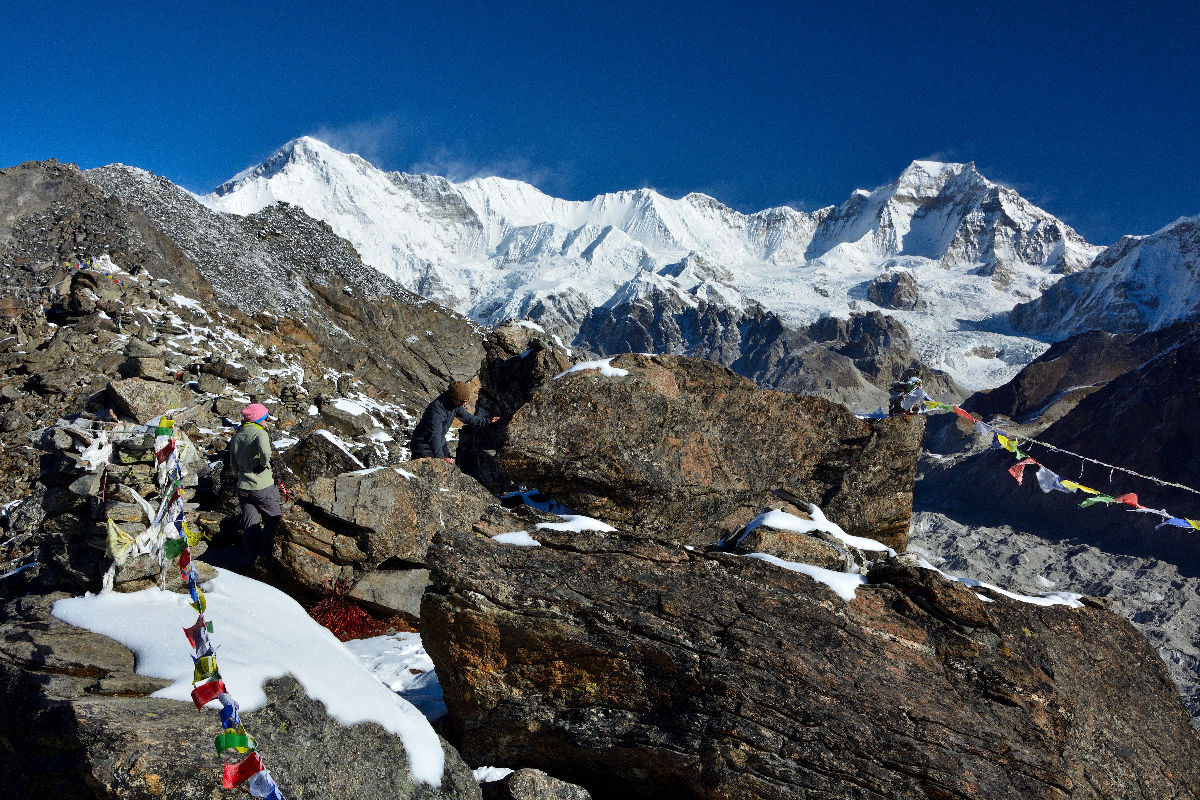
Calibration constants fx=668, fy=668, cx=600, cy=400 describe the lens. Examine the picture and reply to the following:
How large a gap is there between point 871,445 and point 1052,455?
228 ft

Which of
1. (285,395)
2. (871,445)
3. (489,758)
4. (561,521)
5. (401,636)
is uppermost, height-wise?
(285,395)

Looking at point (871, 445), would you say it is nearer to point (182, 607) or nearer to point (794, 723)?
point (794, 723)

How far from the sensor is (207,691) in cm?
445

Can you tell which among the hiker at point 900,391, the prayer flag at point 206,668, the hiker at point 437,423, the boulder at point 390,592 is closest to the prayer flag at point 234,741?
the prayer flag at point 206,668

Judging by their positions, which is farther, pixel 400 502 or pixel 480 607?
pixel 400 502

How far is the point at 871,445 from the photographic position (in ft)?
32.8

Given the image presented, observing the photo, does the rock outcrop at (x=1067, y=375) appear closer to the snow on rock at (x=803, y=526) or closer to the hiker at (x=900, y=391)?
the hiker at (x=900, y=391)

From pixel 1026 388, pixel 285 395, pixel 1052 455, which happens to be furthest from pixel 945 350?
pixel 285 395

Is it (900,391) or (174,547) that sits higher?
(900,391)

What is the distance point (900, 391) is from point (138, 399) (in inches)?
554

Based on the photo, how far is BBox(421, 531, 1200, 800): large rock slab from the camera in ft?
17.6

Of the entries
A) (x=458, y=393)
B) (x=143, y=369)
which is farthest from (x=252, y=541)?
(x=143, y=369)

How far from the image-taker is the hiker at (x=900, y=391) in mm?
10500

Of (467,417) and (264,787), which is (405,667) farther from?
(467,417)
